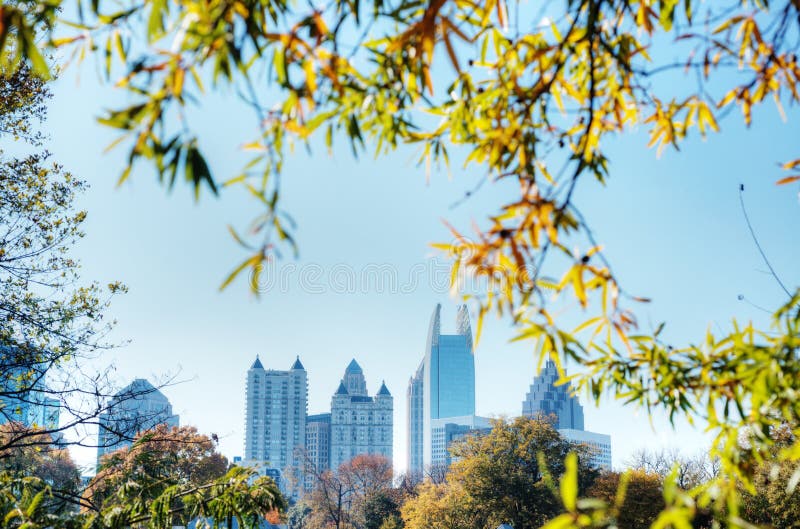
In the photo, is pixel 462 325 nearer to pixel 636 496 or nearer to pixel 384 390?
pixel 384 390

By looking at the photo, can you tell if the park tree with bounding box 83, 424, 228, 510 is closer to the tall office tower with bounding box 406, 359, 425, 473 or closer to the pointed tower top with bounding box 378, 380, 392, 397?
the pointed tower top with bounding box 378, 380, 392, 397

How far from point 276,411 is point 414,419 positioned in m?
58.8

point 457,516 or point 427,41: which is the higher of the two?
point 427,41

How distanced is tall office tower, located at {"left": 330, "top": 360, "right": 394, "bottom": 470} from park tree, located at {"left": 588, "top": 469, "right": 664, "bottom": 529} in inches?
4008

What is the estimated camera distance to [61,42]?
1.32 metres

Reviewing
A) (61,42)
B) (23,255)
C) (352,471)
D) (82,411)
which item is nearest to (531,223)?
Answer: (61,42)

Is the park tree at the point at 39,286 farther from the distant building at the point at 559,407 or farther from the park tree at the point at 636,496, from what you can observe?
the distant building at the point at 559,407

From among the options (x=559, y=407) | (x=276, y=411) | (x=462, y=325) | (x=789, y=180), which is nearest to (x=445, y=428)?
(x=559, y=407)

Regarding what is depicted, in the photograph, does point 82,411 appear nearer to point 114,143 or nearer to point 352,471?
point 114,143

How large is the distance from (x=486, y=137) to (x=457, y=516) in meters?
20.3

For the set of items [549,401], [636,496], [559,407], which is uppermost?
[549,401]

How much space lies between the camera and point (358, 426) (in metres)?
120

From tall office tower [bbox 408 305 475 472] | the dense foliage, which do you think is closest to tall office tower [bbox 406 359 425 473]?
tall office tower [bbox 408 305 475 472]

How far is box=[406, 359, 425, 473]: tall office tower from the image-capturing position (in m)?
173
